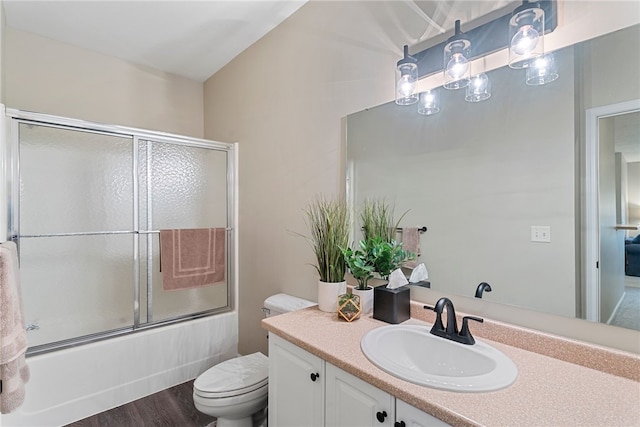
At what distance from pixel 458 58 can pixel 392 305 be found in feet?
3.46

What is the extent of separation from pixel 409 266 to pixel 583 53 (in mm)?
1001

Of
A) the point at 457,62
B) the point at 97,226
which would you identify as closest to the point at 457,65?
the point at 457,62

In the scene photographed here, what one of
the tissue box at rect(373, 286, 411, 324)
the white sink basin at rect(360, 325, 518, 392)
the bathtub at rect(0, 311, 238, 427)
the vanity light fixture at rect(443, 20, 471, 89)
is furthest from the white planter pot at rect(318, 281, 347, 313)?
the bathtub at rect(0, 311, 238, 427)

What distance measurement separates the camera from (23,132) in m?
1.87

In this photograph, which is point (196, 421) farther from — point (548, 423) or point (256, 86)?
point (256, 86)

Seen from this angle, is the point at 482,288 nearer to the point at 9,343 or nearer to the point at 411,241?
the point at 411,241

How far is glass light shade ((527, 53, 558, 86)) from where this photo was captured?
1.08 metres

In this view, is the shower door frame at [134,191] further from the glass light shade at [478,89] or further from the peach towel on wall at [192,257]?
the glass light shade at [478,89]

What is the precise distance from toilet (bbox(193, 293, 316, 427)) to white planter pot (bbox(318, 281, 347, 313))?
38 cm

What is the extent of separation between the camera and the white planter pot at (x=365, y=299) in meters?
1.49

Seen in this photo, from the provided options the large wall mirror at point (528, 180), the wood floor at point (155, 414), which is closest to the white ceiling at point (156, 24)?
the large wall mirror at point (528, 180)

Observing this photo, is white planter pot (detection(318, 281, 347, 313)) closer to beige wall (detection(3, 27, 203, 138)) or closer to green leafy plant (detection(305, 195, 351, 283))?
green leafy plant (detection(305, 195, 351, 283))

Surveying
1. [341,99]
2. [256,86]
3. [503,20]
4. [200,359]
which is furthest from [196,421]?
[503,20]

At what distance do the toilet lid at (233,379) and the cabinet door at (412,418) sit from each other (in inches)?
39.4
